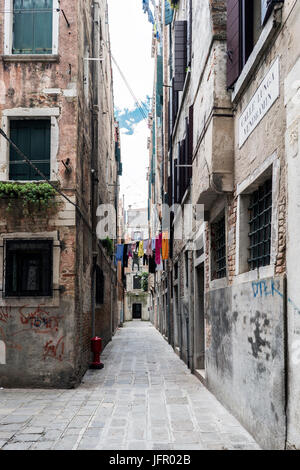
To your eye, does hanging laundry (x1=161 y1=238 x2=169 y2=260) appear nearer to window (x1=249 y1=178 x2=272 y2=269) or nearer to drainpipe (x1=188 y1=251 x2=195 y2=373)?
drainpipe (x1=188 y1=251 x2=195 y2=373)

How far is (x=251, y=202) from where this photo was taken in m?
6.25

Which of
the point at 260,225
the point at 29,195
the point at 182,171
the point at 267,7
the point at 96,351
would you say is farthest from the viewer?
the point at 182,171

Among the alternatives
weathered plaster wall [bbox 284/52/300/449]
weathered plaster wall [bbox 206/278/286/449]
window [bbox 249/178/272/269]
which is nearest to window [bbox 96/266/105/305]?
weathered plaster wall [bbox 206/278/286/449]

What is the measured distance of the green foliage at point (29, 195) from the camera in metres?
9.36

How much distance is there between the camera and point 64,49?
993cm

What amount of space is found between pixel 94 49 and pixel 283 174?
10134mm

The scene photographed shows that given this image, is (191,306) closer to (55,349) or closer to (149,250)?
(55,349)

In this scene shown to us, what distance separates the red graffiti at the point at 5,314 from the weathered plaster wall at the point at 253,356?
12.9 ft

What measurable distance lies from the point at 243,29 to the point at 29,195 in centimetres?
509

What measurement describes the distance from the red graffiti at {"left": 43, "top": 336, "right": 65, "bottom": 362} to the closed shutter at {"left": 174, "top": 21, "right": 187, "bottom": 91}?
23.5 ft

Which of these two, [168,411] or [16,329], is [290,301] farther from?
[16,329]

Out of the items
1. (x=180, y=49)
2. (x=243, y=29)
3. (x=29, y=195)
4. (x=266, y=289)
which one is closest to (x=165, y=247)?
(x=180, y=49)

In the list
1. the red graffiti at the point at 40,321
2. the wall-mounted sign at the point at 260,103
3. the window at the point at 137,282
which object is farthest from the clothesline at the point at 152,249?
the window at the point at 137,282

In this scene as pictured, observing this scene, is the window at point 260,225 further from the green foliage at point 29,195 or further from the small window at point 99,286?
the small window at point 99,286
